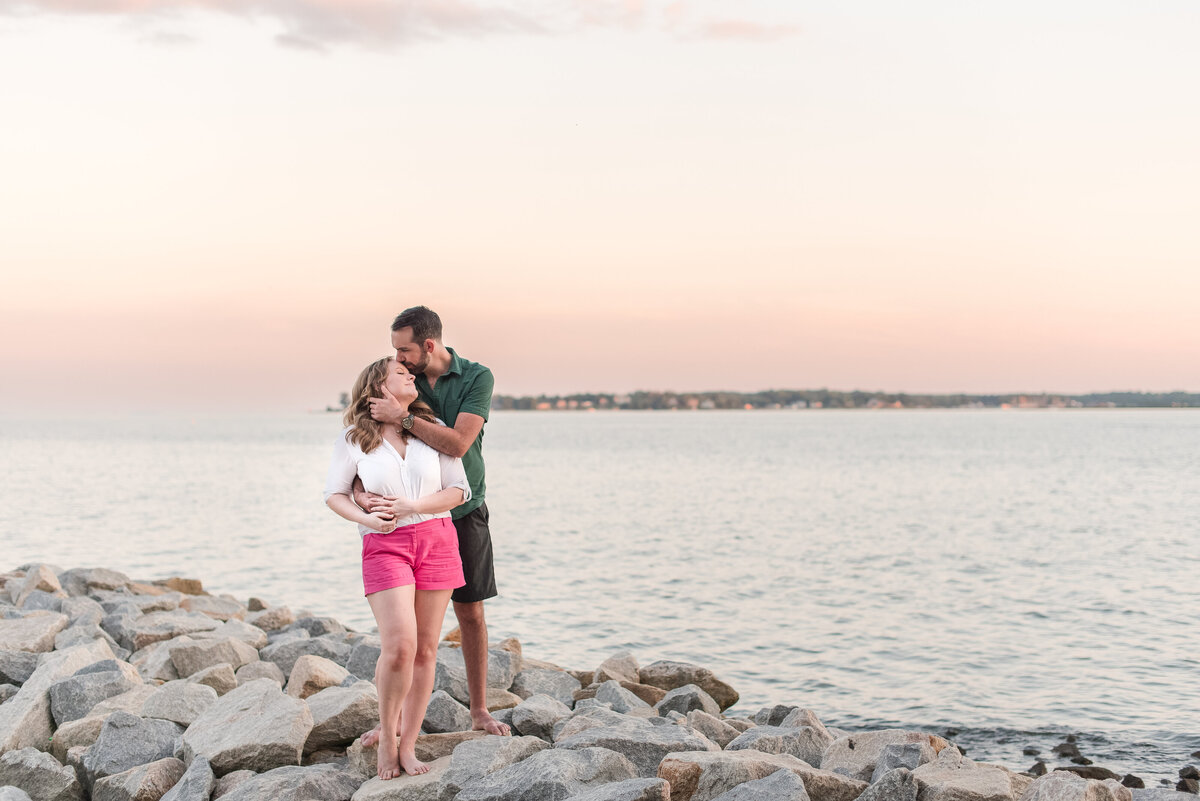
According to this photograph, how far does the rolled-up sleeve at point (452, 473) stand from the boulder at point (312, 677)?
2.68m

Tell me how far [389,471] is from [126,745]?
2539mm

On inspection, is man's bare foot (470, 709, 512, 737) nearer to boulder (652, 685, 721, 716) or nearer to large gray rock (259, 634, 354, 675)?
boulder (652, 685, 721, 716)

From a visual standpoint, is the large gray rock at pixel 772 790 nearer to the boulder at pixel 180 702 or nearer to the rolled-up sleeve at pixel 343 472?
the rolled-up sleeve at pixel 343 472

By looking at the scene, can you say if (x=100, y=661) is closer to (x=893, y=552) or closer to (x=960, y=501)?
(x=893, y=552)

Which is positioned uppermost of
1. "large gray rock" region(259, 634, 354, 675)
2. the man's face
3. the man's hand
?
the man's face

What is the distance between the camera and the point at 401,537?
512 cm

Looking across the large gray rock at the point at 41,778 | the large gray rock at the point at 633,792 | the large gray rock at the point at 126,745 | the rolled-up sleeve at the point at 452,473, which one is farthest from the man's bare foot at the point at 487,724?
the large gray rock at the point at 41,778

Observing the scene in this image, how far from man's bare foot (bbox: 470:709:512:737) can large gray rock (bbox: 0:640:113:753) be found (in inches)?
108

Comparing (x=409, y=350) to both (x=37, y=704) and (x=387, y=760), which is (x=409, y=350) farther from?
(x=37, y=704)

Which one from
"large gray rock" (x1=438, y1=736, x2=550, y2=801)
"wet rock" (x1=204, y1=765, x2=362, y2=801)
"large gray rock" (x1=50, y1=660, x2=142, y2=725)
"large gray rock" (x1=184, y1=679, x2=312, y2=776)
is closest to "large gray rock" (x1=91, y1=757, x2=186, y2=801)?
"large gray rock" (x1=184, y1=679, x2=312, y2=776)

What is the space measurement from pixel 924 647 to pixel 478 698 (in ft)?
31.1

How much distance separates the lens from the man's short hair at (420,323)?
17.7 ft

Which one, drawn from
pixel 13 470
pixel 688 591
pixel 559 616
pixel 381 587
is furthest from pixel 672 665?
pixel 13 470

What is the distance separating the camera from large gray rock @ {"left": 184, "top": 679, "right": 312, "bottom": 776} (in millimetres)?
5715
